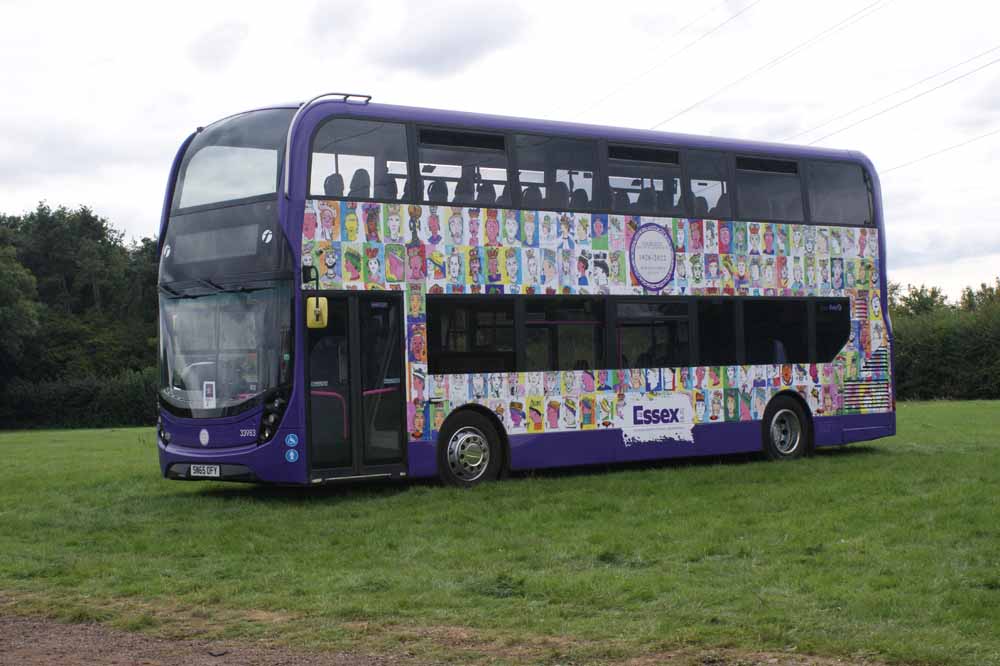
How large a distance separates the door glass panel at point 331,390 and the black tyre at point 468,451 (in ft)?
4.72

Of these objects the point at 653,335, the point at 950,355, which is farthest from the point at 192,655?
the point at 950,355

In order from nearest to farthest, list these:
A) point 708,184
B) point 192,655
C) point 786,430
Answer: point 192,655
point 708,184
point 786,430

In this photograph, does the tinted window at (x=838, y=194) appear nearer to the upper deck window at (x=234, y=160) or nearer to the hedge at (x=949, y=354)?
the upper deck window at (x=234, y=160)

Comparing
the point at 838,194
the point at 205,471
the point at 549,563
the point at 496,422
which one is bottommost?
the point at 549,563

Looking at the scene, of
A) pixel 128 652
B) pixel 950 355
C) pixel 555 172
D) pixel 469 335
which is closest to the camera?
pixel 128 652

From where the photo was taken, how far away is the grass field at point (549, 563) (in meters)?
8.47

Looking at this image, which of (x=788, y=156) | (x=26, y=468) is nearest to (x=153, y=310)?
(x=26, y=468)

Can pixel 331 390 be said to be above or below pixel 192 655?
above

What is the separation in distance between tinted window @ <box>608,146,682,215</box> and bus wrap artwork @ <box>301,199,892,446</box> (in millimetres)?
210

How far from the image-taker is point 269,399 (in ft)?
53.0

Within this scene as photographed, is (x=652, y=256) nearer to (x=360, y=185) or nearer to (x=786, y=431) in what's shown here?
(x=786, y=431)

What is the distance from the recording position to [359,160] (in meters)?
16.9

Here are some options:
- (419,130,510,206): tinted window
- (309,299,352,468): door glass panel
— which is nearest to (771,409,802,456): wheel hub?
(419,130,510,206): tinted window

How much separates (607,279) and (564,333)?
40.0 inches
